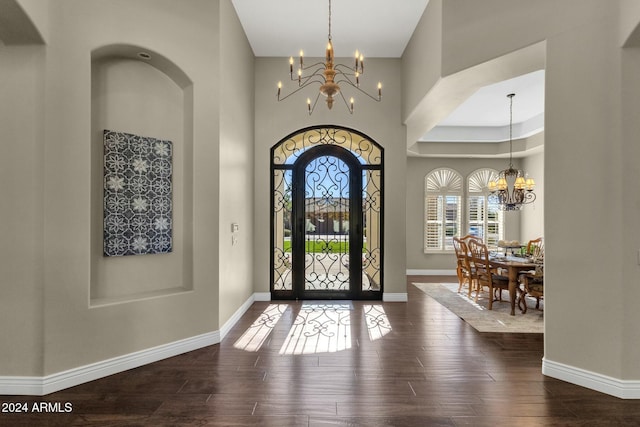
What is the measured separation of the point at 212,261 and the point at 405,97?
3.80 meters

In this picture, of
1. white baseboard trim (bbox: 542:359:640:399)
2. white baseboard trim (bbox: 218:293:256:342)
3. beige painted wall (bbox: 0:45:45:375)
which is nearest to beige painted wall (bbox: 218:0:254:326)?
white baseboard trim (bbox: 218:293:256:342)

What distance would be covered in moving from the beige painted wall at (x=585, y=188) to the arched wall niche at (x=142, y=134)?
3376mm

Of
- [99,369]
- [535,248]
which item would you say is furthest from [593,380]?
[99,369]

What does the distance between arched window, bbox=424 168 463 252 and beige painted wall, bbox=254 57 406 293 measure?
343 cm

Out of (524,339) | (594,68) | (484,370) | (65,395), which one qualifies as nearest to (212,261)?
(65,395)

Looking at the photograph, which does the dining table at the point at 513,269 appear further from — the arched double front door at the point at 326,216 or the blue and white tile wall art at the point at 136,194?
the blue and white tile wall art at the point at 136,194

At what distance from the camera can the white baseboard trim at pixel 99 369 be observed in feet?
8.60

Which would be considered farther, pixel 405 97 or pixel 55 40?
pixel 405 97

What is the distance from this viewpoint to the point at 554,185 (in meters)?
2.96

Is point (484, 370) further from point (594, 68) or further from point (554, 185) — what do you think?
point (594, 68)

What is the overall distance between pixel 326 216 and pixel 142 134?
10.2 feet

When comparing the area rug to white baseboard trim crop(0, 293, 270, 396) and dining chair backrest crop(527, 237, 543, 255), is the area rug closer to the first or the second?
dining chair backrest crop(527, 237, 543, 255)

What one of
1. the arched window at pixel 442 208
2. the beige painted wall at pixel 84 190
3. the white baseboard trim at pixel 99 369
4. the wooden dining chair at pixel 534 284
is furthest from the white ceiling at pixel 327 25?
the arched window at pixel 442 208

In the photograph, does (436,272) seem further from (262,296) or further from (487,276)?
(262,296)
